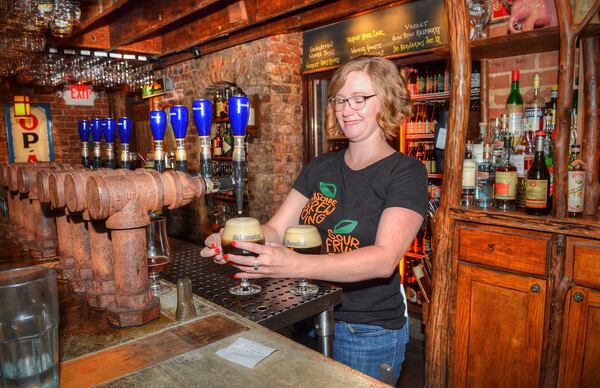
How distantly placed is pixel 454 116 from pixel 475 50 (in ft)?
1.64

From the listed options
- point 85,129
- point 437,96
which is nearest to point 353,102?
point 85,129

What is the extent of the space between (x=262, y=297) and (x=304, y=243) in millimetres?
202

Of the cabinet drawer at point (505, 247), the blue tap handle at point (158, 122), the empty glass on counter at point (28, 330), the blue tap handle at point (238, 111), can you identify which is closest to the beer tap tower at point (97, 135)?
the blue tap handle at point (158, 122)

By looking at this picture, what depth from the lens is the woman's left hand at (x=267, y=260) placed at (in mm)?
1080

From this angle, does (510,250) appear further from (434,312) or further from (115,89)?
(115,89)

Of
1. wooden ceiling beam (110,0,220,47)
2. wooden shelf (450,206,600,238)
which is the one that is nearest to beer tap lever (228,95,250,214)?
wooden shelf (450,206,600,238)

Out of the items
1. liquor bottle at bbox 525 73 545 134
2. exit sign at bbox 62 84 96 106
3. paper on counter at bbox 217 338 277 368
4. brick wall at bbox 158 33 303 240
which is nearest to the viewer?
paper on counter at bbox 217 338 277 368

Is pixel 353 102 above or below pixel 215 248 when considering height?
above

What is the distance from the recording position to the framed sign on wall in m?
6.29

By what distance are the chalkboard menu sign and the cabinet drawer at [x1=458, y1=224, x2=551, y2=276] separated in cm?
150

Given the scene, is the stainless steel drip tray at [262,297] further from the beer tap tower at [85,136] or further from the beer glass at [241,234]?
the beer tap tower at [85,136]

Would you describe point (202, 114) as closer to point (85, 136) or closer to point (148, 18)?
point (85, 136)

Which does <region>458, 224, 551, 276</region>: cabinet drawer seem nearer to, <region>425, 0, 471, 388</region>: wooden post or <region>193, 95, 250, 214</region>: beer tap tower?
<region>425, 0, 471, 388</region>: wooden post

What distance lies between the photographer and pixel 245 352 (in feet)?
2.86
